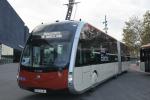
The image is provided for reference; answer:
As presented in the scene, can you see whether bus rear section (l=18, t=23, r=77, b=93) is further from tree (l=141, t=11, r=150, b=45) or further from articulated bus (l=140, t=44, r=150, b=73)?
tree (l=141, t=11, r=150, b=45)

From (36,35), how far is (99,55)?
425 centimetres

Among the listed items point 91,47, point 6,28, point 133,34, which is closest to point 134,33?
point 133,34

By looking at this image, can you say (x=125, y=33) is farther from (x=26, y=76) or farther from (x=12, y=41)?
(x=26, y=76)

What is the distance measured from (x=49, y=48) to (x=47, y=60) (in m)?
0.47

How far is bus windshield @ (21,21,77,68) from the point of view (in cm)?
1127

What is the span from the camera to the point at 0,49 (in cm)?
6344

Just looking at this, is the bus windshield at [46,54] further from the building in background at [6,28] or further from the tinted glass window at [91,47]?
the building in background at [6,28]

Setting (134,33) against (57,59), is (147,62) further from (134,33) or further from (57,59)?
(134,33)

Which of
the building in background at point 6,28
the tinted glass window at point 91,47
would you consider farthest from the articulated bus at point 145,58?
the building in background at point 6,28

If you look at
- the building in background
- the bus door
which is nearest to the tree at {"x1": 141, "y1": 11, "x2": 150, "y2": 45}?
the building in background

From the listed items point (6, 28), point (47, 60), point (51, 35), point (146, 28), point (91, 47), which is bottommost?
point (47, 60)

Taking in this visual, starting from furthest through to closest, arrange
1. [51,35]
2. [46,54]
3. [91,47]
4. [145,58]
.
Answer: [145,58], [91,47], [51,35], [46,54]

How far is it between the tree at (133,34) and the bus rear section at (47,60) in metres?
53.9

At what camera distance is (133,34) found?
214 feet
